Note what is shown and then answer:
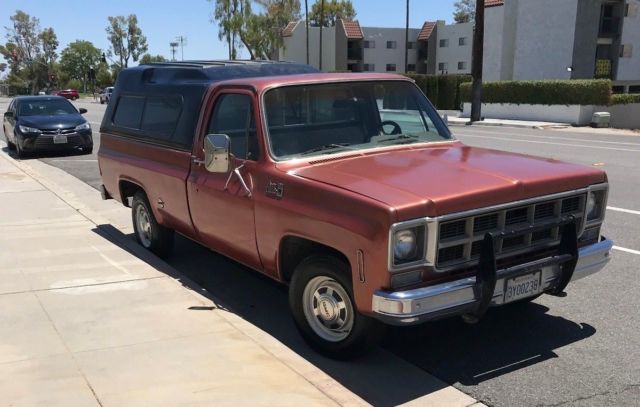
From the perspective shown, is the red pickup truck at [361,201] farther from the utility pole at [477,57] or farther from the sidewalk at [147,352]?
the utility pole at [477,57]

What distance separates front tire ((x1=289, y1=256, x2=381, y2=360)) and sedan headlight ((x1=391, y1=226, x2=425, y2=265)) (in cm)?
40

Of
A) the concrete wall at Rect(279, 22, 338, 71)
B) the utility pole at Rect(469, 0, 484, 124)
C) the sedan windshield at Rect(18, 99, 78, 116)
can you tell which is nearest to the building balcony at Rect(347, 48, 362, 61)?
the concrete wall at Rect(279, 22, 338, 71)

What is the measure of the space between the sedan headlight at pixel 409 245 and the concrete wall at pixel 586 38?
41771 mm

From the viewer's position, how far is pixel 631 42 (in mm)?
42969

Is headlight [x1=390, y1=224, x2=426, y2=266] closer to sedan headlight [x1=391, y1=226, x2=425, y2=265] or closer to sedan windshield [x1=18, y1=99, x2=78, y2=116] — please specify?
sedan headlight [x1=391, y1=226, x2=425, y2=265]

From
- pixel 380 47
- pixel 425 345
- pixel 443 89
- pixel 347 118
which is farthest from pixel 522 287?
pixel 380 47

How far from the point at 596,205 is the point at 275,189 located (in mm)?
2295

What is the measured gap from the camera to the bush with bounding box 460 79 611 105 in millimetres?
28750

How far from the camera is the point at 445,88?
4212 centimetres

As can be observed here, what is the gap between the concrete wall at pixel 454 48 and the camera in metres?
65.2

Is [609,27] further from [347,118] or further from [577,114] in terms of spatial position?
[347,118]

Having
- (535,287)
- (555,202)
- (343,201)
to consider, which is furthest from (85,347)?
(555,202)

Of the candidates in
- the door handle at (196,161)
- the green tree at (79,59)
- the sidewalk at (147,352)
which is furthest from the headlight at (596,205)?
the green tree at (79,59)

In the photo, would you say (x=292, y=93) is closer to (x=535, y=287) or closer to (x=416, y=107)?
(x=416, y=107)
